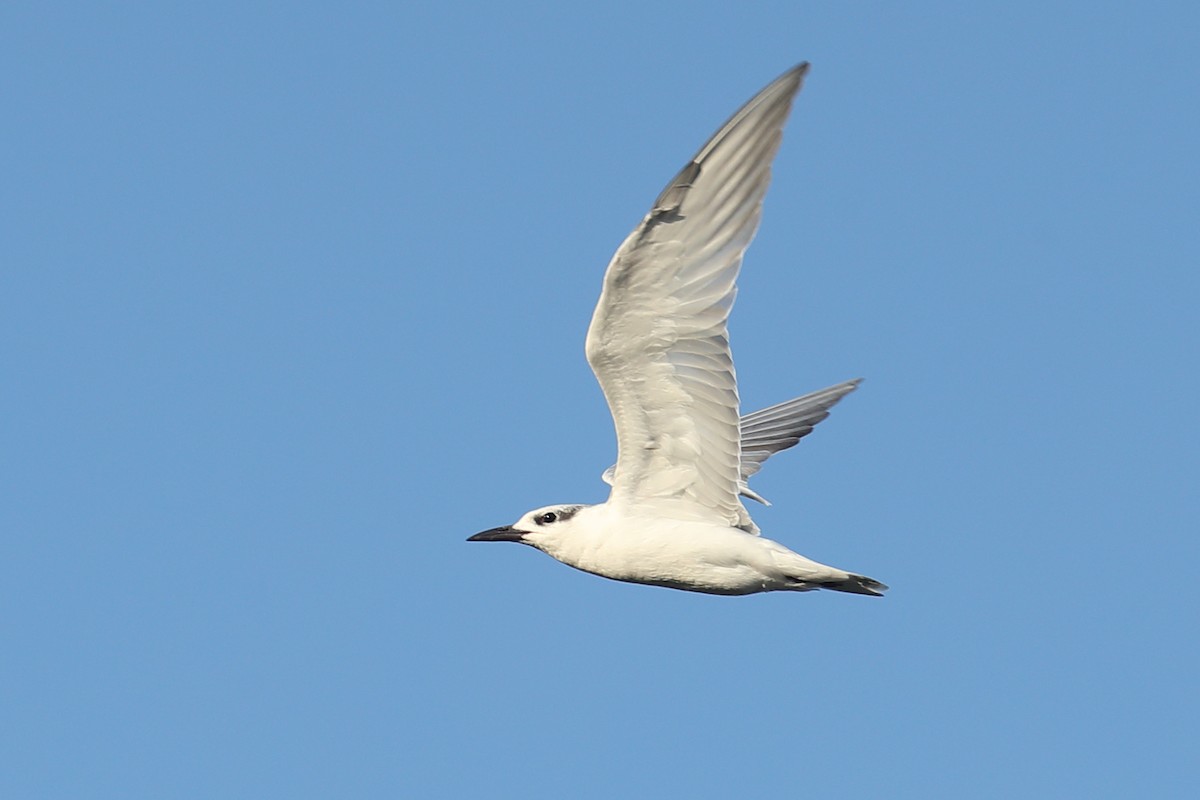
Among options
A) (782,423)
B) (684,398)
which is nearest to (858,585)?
(684,398)

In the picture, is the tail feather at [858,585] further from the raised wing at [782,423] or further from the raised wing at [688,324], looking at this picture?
the raised wing at [782,423]

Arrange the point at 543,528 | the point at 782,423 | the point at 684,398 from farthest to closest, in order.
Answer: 1. the point at 782,423
2. the point at 543,528
3. the point at 684,398

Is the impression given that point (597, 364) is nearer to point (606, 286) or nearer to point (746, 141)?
point (606, 286)

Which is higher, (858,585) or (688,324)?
(688,324)

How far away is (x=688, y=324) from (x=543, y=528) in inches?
126

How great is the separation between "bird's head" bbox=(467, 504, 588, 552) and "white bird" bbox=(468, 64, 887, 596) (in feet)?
0.05

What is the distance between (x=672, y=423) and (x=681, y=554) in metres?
1.35

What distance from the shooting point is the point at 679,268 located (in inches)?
518

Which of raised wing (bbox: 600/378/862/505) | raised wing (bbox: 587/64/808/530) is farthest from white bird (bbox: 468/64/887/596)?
raised wing (bbox: 600/378/862/505)

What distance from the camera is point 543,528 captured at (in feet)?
50.9

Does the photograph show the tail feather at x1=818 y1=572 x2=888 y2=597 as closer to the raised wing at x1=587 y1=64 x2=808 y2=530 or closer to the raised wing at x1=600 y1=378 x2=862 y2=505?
the raised wing at x1=587 y1=64 x2=808 y2=530

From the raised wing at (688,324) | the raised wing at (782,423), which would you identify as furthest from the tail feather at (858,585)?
the raised wing at (782,423)

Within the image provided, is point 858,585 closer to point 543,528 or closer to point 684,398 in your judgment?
point 684,398

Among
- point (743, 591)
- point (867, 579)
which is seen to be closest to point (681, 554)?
point (743, 591)
